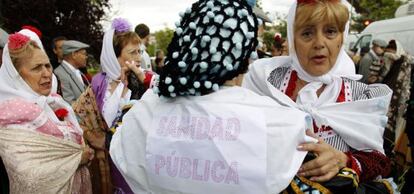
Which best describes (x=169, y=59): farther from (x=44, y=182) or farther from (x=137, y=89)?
(x=137, y=89)

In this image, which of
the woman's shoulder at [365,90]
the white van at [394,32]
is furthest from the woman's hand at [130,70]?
the white van at [394,32]

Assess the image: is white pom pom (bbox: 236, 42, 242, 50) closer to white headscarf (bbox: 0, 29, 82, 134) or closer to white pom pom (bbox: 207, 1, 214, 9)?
white pom pom (bbox: 207, 1, 214, 9)

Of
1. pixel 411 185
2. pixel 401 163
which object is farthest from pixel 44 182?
pixel 401 163

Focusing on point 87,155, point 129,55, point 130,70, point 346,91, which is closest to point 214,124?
point 346,91

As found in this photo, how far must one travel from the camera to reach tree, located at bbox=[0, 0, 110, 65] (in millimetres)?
11000

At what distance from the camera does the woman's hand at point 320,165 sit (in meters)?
1.68

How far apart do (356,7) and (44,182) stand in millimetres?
34421

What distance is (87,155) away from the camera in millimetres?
3043

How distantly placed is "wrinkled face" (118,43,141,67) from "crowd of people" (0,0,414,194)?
606mm

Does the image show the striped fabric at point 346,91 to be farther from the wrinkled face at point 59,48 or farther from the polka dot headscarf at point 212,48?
the wrinkled face at point 59,48

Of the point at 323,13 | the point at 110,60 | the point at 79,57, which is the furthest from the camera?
the point at 79,57

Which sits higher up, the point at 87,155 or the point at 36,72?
the point at 36,72

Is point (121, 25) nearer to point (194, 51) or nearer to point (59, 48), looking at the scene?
Answer: point (194, 51)

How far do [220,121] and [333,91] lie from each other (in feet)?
2.70
